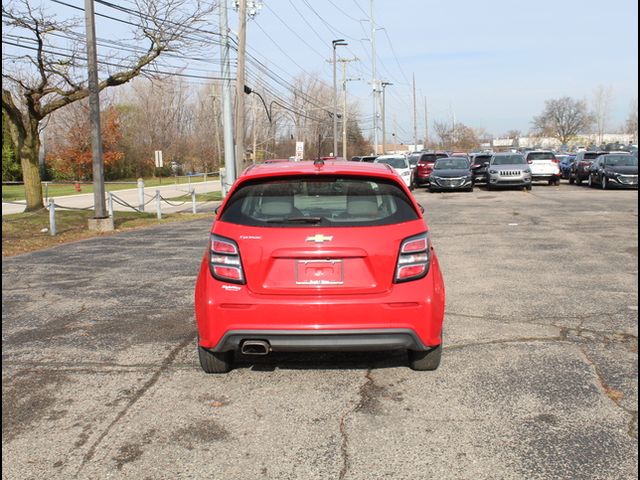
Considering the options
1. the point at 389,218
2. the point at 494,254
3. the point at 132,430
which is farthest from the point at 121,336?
the point at 494,254

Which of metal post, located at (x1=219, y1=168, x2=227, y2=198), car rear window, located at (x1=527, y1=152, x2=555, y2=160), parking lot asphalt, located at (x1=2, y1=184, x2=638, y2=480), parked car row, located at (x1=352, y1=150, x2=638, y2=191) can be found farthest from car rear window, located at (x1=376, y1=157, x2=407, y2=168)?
parking lot asphalt, located at (x1=2, y1=184, x2=638, y2=480)

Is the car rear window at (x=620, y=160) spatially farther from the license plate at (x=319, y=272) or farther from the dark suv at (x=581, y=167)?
the license plate at (x=319, y=272)

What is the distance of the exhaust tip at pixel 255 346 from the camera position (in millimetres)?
3975

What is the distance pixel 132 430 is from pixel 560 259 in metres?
7.49

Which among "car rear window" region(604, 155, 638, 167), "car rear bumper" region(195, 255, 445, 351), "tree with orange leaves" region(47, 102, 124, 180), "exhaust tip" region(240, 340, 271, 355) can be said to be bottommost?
"exhaust tip" region(240, 340, 271, 355)

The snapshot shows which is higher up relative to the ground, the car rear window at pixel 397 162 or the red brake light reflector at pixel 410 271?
the car rear window at pixel 397 162

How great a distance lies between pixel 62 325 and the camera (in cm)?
605

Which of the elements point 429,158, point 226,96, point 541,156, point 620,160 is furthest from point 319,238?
point 429,158

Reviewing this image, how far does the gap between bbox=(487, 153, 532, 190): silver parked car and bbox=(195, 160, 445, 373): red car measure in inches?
901

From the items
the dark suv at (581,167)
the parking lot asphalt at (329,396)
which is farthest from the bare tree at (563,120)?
the parking lot asphalt at (329,396)

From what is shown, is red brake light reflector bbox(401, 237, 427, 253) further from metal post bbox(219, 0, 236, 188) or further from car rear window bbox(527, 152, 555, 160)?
car rear window bbox(527, 152, 555, 160)

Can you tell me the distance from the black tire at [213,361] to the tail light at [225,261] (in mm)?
653

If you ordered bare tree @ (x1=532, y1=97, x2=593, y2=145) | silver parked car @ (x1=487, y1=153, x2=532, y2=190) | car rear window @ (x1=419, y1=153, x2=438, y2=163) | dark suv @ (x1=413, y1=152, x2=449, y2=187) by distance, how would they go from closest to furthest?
1. silver parked car @ (x1=487, y1=153, x2=532, y2=190)
2. dark suv @ (x1=413, y1=152, x2=449, y2=187)
3. car rear window @ (x1=419, y1=153, x2=438, y2=163)
4. bare tree @ (x1=532, y1=97, x2=593, y2=145)

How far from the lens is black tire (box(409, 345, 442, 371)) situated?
437 centimetres
